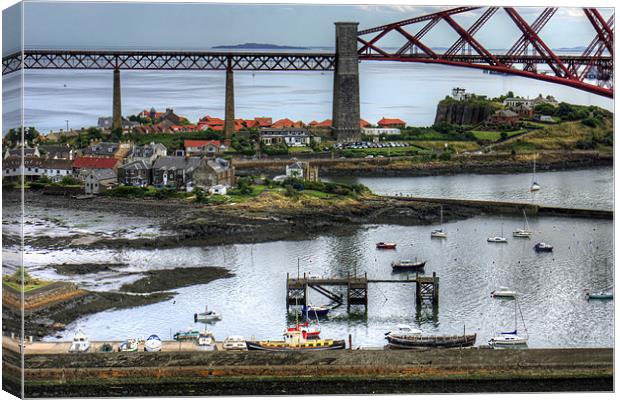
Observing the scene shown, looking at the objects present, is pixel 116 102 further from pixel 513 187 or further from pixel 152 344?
pixel 152 344

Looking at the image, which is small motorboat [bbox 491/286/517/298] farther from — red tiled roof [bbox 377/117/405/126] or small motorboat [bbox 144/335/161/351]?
red tiled roof [bbox 377/117/405/126]

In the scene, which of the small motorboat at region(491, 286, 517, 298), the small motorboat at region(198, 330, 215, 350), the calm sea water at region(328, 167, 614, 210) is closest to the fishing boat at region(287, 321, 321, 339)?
the small motorboat at region(198, 330, 215, 350)

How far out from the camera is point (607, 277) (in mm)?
22328

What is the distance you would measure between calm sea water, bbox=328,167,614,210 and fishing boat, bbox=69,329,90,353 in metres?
7.72

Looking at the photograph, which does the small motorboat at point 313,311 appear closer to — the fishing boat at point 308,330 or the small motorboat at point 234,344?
the fishing boat at point 308,330

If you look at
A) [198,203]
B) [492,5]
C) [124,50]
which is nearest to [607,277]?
[492,5]

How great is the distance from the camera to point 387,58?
25141 mm

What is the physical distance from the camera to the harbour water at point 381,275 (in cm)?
2023

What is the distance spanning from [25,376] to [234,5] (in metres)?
5.60

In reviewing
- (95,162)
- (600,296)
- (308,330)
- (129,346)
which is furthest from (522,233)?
(129,346)

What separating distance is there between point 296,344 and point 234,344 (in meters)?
0.72

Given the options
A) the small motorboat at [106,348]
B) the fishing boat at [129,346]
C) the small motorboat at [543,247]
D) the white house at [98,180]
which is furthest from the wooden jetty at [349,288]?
the white house at [98,180]

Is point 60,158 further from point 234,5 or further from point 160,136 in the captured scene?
point 234,5

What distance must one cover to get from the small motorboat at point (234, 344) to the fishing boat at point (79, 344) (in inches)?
62.1
